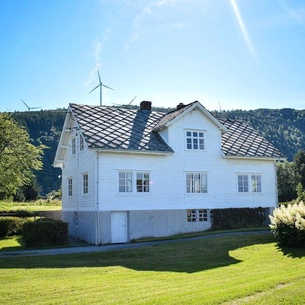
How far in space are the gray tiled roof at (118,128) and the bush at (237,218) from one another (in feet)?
20.0

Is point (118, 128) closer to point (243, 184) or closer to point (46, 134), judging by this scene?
point (243, 184)

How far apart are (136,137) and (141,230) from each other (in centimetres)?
614

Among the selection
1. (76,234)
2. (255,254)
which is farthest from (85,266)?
(76,234)

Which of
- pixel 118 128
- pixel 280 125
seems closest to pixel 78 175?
pixel 118 128

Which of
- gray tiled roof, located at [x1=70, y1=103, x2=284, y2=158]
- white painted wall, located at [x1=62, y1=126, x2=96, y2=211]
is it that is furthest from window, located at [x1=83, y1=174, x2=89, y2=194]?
gray tiled roof, located at [x1=70, y1=103, x2=284, y2=158]

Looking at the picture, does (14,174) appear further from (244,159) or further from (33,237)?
(244,159)

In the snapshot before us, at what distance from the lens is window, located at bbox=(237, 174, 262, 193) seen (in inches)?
1238

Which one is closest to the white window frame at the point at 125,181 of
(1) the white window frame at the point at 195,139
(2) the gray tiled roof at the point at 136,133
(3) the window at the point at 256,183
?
(2) the gray tiled roof at the point at 136,133

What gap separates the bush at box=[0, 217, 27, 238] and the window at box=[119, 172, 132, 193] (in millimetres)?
11235

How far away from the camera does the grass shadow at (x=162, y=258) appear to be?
1572 centimetres

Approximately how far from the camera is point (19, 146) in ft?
132

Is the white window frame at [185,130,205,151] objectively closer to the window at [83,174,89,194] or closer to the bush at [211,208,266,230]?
the bush at [211,208,266,230]

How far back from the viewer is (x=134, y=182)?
26.9 meters

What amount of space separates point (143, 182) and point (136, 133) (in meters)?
3.54
